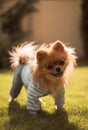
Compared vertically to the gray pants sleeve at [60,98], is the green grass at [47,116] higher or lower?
lower

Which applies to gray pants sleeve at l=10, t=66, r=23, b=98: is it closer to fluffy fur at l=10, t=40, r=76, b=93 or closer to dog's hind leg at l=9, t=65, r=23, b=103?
dog's hind leg at l=9, t=65, r=23, b=103

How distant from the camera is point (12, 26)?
46.3ft

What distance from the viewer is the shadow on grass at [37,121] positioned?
16.0 ft

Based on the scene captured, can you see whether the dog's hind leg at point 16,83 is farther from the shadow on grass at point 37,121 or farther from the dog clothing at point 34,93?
the shadow on grass at point 37,121

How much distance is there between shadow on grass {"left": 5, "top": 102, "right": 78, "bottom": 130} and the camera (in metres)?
4.88

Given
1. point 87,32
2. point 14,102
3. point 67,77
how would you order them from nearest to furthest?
point 67,77 → point 14,102 → point 87,32

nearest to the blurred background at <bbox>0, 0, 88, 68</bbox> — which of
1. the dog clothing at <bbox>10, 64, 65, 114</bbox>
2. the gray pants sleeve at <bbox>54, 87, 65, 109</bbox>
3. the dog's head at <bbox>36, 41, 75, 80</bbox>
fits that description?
the dog clothing at <bbox>10, 64, 65, 114</bbox>

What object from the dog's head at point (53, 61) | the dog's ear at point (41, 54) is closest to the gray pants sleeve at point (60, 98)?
the dog's head at point (53, 61)

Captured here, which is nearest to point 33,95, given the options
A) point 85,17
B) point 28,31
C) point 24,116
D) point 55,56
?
point 24,116

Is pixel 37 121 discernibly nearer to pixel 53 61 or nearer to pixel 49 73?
pixel 49 73

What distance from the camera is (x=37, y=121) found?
5.09m

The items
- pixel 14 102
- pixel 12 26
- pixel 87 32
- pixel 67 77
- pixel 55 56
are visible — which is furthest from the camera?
pixel 87 32

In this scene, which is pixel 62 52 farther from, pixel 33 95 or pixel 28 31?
pixel 28 31

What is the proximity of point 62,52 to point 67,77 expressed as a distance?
15.2 inches
